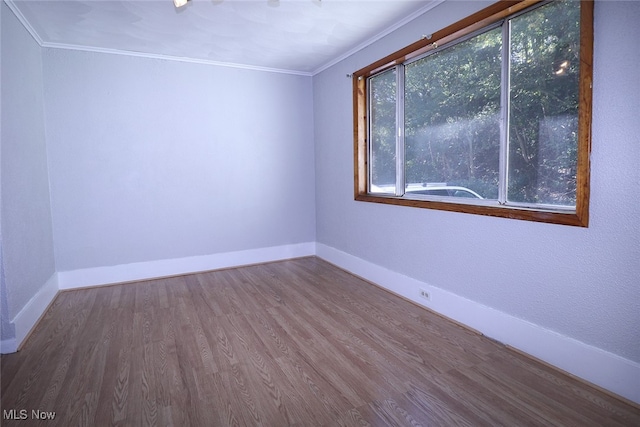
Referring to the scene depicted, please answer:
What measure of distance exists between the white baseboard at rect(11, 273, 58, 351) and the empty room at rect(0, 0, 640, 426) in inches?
1.1

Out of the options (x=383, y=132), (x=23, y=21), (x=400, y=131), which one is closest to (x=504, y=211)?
(x=400, y=131)

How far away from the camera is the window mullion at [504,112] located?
91.1 inches

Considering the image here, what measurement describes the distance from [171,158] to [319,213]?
80.0 inches

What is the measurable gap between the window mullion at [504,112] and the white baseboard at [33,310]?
357cm

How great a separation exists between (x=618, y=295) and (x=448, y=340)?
102 cm

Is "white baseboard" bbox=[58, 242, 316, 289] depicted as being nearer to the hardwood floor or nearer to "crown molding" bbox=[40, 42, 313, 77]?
the hardwood floor

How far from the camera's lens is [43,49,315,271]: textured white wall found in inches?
141

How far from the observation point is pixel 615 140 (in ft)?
5.72

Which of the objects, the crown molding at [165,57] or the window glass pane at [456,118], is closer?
the window glass pane at [456,118]

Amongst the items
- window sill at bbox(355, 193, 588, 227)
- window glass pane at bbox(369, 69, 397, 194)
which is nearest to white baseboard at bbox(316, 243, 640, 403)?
window sill at bbox(355, 193, 588, 227)

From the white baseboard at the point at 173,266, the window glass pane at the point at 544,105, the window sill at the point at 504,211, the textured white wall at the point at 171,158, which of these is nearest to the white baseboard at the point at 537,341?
the window sill at the point at 504,211

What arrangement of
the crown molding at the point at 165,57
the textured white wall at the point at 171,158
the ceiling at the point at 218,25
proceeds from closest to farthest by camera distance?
1. the ceiling at the point at 218,25
2. the crown molding at the point at 165,57
3. the textured white wall at the point at 171,158

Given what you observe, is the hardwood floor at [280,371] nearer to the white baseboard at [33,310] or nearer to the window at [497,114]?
the white baseboard at [33,310]

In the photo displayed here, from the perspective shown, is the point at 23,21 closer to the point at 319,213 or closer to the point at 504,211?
the point at 319,213
